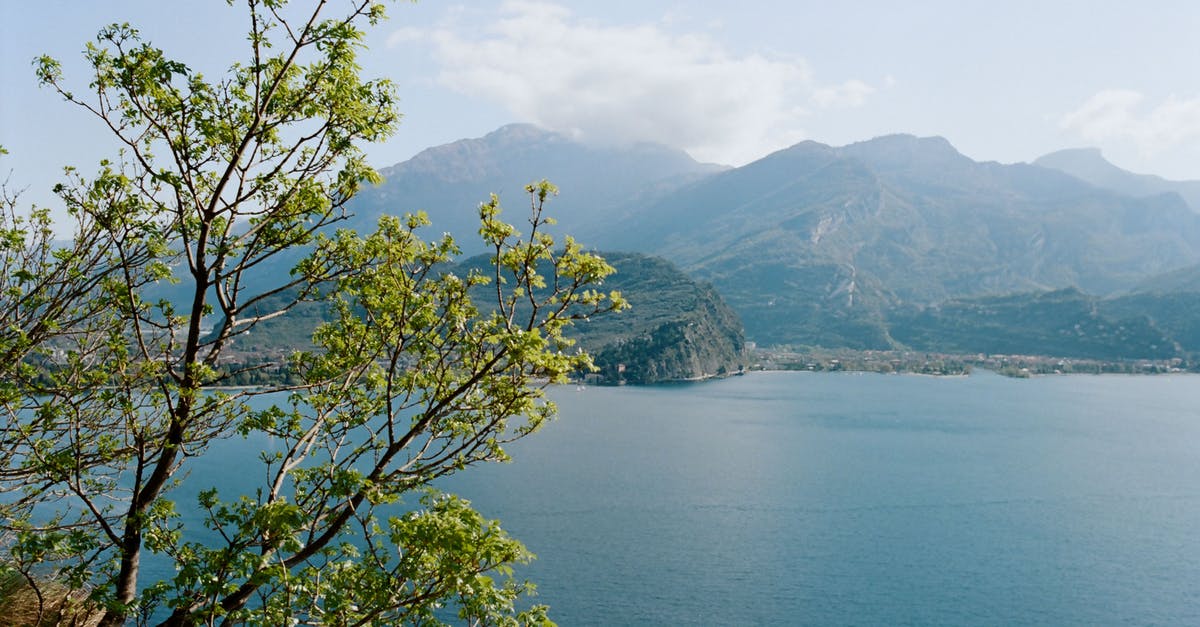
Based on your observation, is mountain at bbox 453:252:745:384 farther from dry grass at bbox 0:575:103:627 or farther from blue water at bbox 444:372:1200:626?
dry grass at bbox 0:575:103:627

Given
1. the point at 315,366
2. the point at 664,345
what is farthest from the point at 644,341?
the point at 315,366

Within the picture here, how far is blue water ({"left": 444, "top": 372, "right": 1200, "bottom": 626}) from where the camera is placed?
36062 millimetres

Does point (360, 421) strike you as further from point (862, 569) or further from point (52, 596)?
point (862, 569)

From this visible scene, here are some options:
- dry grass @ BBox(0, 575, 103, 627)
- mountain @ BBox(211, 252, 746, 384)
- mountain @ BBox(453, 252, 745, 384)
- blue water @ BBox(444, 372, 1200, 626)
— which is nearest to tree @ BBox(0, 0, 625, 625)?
dry grass @ BBox(0, 575, 103, 627)

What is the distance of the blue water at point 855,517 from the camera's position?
36.1 metres

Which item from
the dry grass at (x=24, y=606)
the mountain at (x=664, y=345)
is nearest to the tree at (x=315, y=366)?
the dry grass at (x=24, y=606)

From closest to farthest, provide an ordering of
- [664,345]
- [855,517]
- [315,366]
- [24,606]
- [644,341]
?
[315,366], [24,606], [855,517], [664,345], [644,341]

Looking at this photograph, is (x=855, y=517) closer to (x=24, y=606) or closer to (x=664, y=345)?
(x=24, y=606)

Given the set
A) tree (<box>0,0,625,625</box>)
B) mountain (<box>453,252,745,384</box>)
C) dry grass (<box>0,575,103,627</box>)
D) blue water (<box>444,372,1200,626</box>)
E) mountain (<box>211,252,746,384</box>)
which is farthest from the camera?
mountain (<box>453,252,745,384</box>)

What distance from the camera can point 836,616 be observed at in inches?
1356

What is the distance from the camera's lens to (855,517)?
51.4 metres

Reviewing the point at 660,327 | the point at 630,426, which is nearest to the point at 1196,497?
the point at 630,426

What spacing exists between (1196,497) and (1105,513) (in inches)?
479

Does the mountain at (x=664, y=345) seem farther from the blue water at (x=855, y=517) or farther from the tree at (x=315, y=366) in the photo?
the tree at (x=315, y=366)
